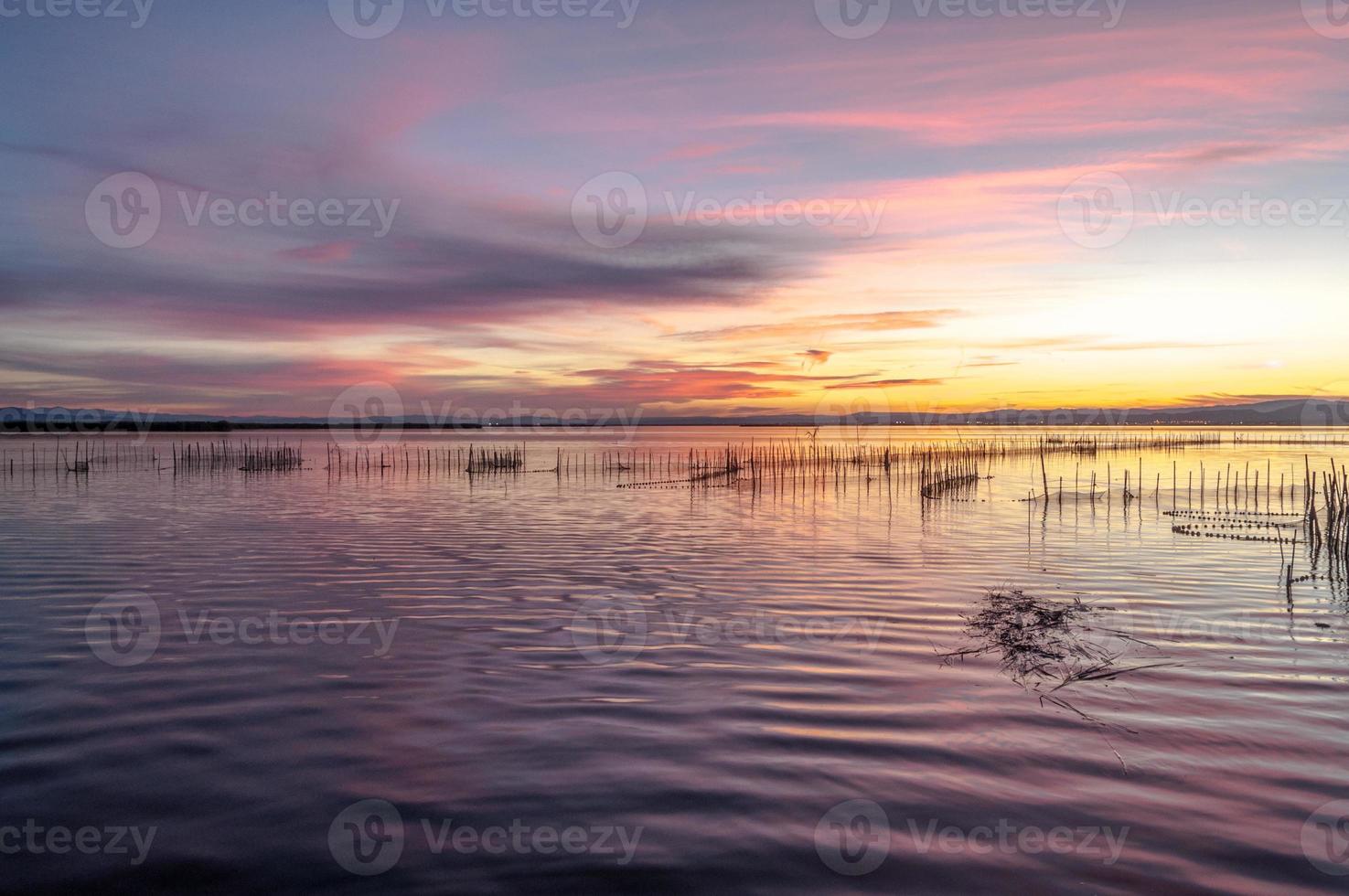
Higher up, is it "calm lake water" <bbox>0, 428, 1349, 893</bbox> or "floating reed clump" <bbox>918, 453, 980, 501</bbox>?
"floating reed clump" <bbox>918, 453, 980, 501</bbox>

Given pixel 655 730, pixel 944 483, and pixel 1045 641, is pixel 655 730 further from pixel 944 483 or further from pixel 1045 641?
pixel 944 483

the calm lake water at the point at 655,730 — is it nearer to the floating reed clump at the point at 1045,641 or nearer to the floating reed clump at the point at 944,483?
the floating reed clump at the point at 1045,641

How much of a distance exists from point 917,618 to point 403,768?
7.13 metres

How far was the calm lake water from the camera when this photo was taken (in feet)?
16.6

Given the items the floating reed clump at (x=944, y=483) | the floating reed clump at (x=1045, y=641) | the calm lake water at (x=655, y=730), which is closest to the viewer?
the calm lake water at (x=655, y=730)

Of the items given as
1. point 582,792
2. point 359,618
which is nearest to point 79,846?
point 582,792

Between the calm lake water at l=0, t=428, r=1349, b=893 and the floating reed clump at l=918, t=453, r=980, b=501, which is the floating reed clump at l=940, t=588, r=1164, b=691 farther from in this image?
the floating reed clump at l=918, t=453, r=980, b=501

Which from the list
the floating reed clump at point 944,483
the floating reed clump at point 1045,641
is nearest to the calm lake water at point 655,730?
the floating reed clump at point 1045,641

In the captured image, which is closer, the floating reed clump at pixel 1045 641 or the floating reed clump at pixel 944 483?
the floating reed clump at pixel 1045 641

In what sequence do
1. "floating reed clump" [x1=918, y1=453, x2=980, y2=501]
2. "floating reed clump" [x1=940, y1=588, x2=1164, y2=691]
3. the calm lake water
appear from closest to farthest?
the calm lake water, "floating reed clump" [x1=940, y1=588, x2=1164, y2=691], "floating reed clump" [x1=918, y1=453, x2=980, y2=501]

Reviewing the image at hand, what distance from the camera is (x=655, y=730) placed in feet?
23.5

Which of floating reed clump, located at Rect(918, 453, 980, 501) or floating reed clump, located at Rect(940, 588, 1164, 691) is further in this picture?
floating reed clump, located at Rect(918, 453, 980, 501)

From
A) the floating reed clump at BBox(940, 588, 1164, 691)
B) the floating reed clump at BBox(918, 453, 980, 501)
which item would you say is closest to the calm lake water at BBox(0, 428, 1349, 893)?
the floating reed clump at BBox(940, 588, 1164, 691)

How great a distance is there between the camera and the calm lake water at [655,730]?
16.6 ft
